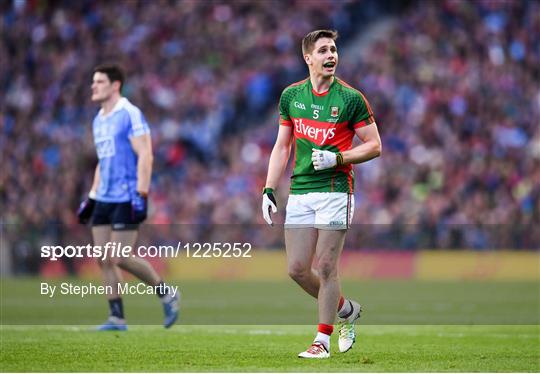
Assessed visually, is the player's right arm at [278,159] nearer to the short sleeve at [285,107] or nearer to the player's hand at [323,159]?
the short sleeve at [285,107]

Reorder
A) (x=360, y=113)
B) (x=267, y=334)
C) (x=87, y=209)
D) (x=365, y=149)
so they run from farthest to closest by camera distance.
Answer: (x=87, y=209) → (x=267, y=334) → (x=360, y=113) → (x=365, y=149)

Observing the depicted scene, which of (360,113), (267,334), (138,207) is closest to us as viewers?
(360,113)

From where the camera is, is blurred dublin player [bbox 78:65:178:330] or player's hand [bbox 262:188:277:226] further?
blurred dublin player [bbox 78:65:178:330]

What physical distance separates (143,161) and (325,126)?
11.2 ft

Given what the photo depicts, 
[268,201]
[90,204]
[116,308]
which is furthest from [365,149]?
[90,204]

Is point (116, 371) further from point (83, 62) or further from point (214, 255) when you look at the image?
point (83, 62)

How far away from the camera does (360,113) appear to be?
9.98m

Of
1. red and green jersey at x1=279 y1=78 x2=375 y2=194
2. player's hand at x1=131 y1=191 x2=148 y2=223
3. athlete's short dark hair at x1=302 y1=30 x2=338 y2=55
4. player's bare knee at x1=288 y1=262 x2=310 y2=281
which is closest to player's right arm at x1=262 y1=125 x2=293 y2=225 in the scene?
red and green jersey at x1=279 y1=78 x2=375 y2=194

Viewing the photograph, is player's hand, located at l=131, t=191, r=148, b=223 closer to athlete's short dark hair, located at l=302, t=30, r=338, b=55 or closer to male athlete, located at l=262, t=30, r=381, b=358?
male athlete, located at l=262, t=30, r=381, b=358

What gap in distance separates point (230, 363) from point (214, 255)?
1606cm

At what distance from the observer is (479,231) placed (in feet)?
82.7

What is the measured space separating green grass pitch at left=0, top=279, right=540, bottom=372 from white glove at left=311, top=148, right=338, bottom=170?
5.14 feet

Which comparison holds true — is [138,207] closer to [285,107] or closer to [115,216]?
[115,216]

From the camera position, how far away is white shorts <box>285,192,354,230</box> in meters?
9.91
